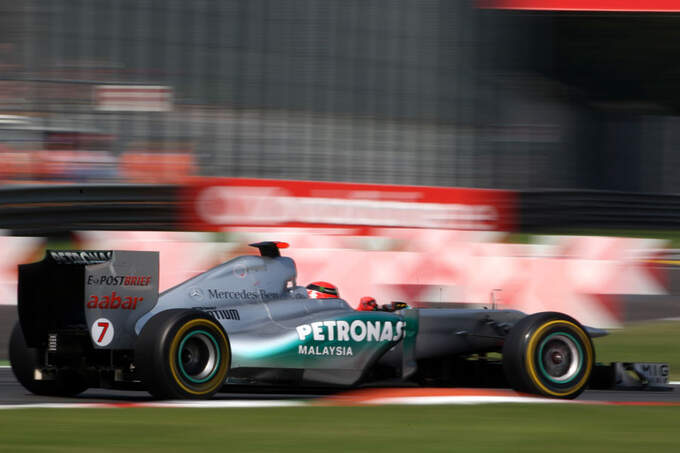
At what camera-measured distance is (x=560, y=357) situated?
729cm

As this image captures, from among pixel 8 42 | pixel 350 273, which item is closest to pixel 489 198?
pixel 350 273

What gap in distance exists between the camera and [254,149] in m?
16.9

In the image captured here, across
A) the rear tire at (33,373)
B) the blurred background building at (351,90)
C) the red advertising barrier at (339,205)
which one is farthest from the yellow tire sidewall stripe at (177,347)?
the blurred background building at (351,90)

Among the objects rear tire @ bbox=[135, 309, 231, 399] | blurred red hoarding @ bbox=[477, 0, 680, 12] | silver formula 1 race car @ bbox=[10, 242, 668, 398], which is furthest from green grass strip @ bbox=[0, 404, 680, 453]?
blurred red hoarding @ bbox=[477, 0, 680, 12]

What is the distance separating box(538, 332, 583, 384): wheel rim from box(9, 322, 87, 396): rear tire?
294 centimetres

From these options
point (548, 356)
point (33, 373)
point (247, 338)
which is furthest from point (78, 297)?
point (548, 356)

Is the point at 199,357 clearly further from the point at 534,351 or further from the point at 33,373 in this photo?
the point at 534,351

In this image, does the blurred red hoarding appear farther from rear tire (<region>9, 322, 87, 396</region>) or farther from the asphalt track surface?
rear tire (<region>9, 322, 87, 396</region>)

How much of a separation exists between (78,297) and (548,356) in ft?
9.76

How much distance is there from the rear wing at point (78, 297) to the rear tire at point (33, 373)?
0.85 feet

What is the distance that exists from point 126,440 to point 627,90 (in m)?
16.2

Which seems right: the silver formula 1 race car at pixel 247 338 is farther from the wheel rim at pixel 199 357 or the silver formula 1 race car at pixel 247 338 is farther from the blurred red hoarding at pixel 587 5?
the blurred red hoarding at pixel 587 5

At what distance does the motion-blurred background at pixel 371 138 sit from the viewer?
1256 centimetres

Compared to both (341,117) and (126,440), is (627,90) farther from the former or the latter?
(126,440)
